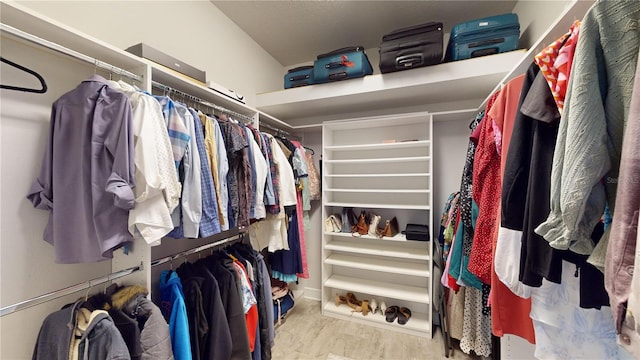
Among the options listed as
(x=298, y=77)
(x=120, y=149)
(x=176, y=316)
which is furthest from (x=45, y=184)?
(x=298, y=77)

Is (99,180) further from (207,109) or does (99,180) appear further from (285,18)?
(285,18)

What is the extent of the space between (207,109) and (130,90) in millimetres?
739

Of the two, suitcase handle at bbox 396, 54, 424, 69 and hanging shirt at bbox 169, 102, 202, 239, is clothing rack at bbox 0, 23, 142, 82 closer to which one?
hanging shirt at bbox 169, 102, 202, 239

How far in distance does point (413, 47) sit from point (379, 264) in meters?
1.86

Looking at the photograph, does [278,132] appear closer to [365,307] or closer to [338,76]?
[338,76]

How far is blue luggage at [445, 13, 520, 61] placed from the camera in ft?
4.92

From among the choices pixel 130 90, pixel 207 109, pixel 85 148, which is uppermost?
pixel 207 109

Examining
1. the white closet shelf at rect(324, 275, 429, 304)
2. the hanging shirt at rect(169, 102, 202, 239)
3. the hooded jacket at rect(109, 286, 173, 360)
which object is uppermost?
the hanging shirt at rect(169, 102, 202, 239)

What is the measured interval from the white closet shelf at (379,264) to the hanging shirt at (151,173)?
5.48 feet

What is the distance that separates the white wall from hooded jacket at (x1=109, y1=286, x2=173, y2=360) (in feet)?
4.17

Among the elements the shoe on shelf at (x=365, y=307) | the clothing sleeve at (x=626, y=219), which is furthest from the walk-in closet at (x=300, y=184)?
the shoe on shelf at (x=365, y=307)

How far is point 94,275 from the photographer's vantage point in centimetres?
111

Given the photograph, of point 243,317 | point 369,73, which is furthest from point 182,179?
point 369,73

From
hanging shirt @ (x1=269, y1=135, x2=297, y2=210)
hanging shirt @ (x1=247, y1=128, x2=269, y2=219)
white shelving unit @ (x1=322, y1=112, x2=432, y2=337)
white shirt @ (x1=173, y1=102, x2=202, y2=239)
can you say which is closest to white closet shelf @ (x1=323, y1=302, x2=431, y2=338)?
white shelving unit @ (x1=322, y1=112, x2=432, y2=337)
